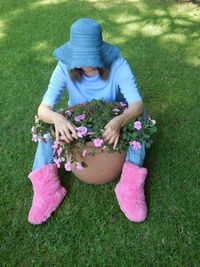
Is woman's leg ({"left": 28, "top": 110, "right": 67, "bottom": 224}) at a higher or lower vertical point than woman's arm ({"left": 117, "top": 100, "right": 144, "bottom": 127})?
lower

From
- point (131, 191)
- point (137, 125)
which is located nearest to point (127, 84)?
point (137, 125)

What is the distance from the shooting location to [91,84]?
2.51m

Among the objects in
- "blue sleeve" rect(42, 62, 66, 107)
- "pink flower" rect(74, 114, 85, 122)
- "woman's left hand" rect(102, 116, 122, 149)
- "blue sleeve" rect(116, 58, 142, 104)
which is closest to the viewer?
"woman's left hand" rect(102, 116, 122, 149)

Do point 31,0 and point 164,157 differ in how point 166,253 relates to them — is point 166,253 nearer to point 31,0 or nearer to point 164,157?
point 164,157

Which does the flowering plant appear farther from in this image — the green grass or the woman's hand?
the green grass

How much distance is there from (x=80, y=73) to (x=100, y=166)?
57cm

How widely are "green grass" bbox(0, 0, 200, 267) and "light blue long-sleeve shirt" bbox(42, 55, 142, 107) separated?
1.87ft

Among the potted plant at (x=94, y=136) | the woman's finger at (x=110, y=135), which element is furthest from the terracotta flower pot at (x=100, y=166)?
the woman's finger at (x=110, y=135)

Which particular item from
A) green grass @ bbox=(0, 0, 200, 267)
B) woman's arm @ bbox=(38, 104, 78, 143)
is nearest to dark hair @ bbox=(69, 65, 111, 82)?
woman's arm @ bbox=(38, 104, 78, 143)

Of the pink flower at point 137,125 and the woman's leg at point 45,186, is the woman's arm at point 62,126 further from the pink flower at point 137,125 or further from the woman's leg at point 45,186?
the pink flower at point 137,125

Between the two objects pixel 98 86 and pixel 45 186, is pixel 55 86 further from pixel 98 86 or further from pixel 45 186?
pixel 45 186

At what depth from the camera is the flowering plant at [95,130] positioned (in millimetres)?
2215

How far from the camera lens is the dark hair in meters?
2.41

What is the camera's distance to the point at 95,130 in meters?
2.22
